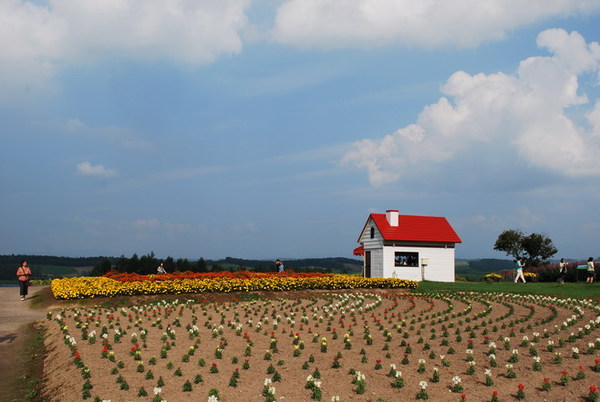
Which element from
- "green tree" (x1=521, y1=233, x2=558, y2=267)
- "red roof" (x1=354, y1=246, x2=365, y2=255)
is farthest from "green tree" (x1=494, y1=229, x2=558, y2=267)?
"red roof" (x1=354, y1=246, x2=365, y2=255)

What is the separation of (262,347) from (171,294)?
12.2 meters

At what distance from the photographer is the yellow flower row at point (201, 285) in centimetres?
2224

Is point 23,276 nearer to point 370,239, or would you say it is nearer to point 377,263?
point 377,263

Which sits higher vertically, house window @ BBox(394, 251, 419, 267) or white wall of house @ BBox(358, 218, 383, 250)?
white wall of house @ BBox(358, 218, 383, 250)

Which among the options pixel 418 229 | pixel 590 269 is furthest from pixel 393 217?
pixel 590 269

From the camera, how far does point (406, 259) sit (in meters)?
40.3

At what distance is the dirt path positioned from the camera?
37.9 ft

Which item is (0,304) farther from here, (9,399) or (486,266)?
(486,266)

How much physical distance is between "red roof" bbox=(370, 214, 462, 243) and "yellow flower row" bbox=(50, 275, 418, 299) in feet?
38.4

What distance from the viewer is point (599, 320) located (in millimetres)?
14555

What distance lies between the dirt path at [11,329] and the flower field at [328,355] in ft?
2.71

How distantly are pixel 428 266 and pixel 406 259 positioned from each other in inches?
75.4

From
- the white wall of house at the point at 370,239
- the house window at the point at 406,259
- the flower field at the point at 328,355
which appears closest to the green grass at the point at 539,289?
the flower field at the point at 328,355

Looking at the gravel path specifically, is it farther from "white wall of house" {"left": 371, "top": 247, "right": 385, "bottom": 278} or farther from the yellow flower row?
"white wall of house" {"left": 371, "top": 247, "right": 385, "bottom": 278}
